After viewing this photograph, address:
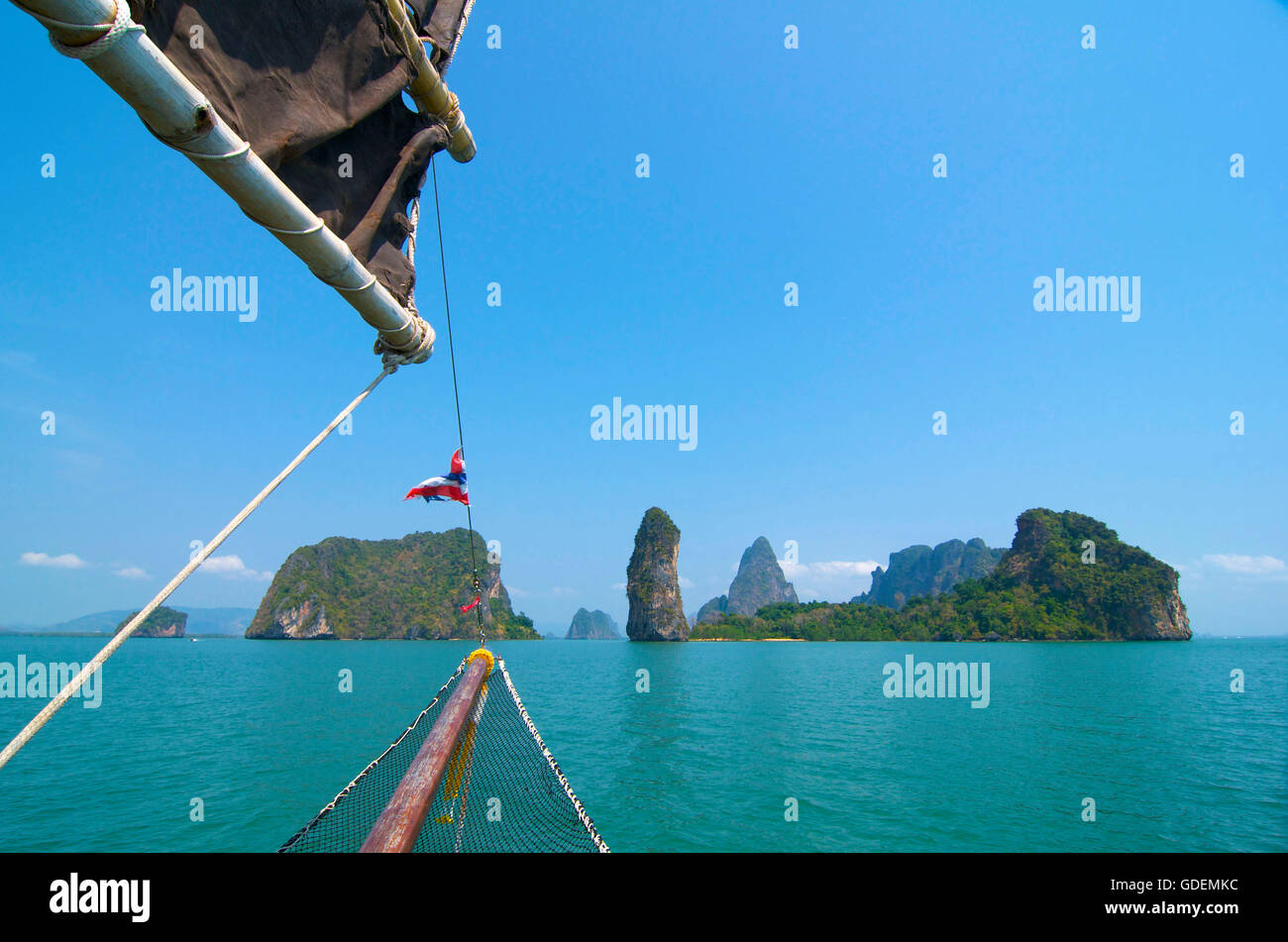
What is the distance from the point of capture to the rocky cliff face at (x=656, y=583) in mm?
126000

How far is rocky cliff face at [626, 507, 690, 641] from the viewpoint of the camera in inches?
4961

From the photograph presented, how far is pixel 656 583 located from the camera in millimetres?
125562

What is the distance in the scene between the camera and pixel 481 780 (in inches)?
627

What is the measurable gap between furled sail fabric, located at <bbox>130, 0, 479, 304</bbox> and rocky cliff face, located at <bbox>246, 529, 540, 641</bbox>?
5342 inches

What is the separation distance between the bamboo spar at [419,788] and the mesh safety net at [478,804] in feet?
3.36

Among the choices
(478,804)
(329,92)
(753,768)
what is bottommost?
(753,768)

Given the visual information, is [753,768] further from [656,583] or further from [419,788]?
[656,583]

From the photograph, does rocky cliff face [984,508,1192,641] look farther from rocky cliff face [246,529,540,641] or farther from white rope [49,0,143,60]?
white rope [49,0,143,60]

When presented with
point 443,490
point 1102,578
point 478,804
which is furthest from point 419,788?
point 1102,578

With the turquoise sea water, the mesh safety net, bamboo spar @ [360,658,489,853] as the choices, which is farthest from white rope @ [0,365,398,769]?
the turquoise sea water

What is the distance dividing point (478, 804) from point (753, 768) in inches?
343

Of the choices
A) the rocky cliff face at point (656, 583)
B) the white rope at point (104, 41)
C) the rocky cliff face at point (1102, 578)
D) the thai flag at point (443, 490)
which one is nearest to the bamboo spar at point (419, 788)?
the thai flag at point (443, 490)
